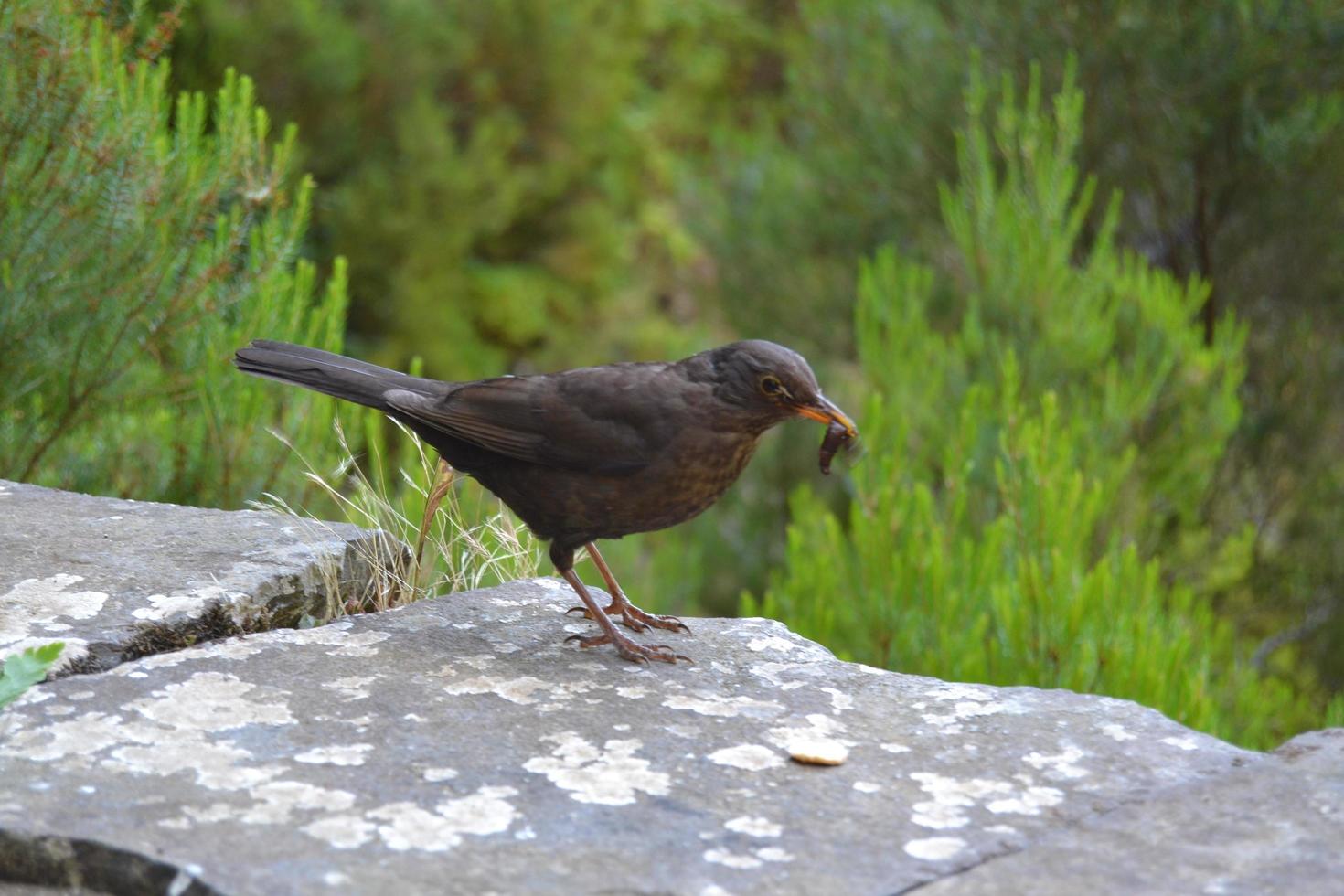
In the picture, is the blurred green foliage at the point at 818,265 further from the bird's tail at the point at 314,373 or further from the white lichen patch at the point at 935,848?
the white lichen patch at the point at 935,848

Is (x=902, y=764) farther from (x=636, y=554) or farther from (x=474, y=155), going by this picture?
(x=474, y=155)

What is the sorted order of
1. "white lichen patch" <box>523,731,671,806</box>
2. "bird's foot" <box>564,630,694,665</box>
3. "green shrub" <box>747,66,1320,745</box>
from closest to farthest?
"white lichen patch" <box>523,731,671,806</box>, "bird's foot" <box>564,630,694,665</box>, "green shrub" <box>747,66,1320,745</box>

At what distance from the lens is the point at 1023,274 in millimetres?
5145

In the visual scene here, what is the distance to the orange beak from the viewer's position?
3035 millimetres

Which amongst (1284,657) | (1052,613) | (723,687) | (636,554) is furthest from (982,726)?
(1284,657)

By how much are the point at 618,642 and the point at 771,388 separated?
605 millimetres

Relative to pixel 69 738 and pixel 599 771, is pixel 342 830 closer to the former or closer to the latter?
pixel 599 771

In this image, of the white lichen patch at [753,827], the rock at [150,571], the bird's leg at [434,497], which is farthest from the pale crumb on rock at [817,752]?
the bird's leg at [434,497]

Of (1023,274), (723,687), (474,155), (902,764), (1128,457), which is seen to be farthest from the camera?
(474,155)

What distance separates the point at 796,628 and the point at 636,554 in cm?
151

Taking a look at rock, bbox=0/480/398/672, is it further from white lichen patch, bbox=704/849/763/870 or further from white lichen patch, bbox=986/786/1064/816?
white lichen patch, bbox=986/786/1064/816

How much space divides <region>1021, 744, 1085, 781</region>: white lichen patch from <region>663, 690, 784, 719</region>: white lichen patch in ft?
1.45

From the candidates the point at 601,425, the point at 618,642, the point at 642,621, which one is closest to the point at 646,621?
the point at 642,621

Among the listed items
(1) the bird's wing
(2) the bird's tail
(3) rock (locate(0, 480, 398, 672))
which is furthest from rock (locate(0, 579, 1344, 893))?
(2) the bird's tail
